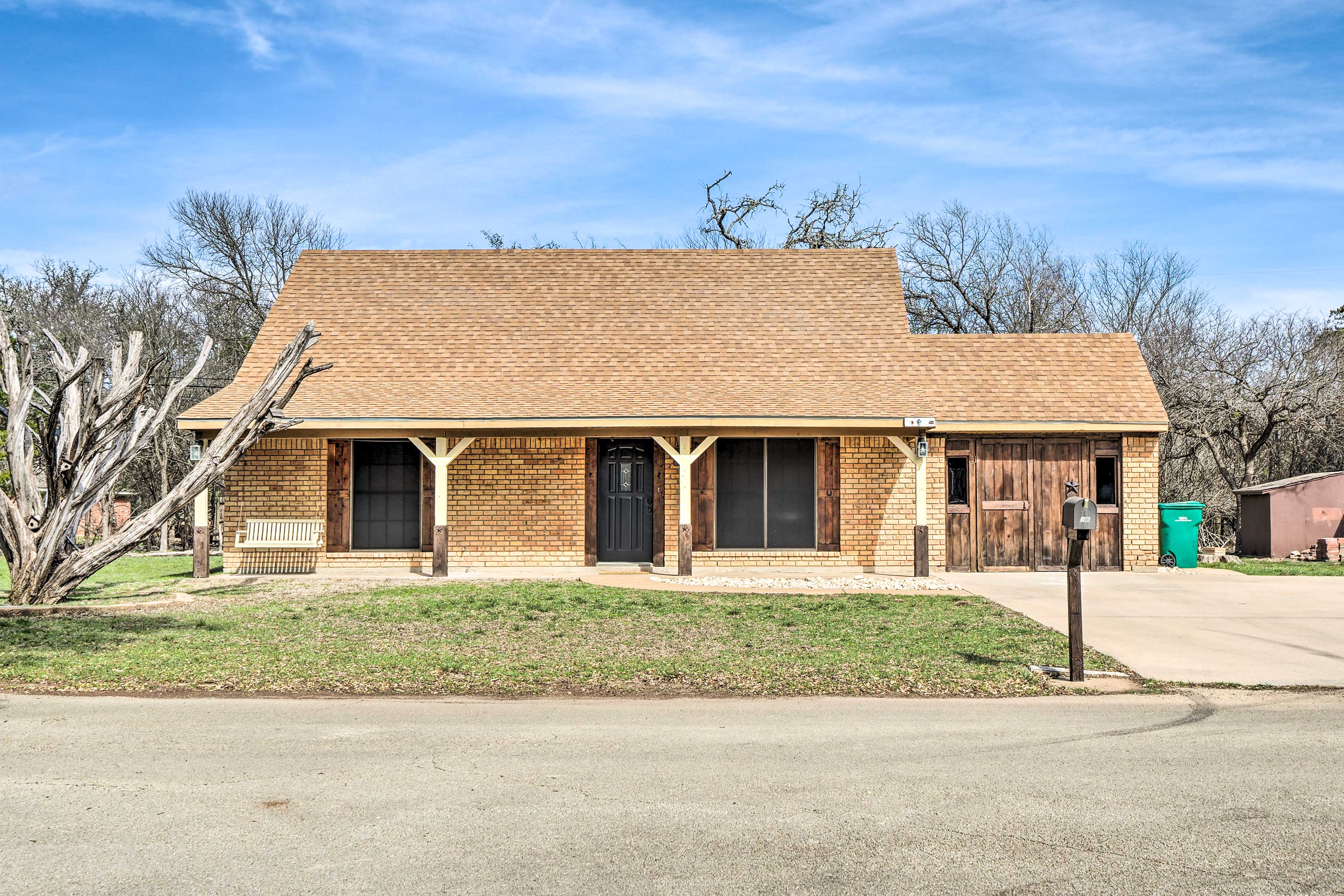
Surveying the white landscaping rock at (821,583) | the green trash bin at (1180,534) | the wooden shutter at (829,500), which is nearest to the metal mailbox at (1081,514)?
the white landscaping rock at (821,583)

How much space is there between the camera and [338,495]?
1582 centimetres

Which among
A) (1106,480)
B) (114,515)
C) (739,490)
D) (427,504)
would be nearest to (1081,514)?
(739,490)

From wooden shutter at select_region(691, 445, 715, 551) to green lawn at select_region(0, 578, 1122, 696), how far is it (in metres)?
2.97

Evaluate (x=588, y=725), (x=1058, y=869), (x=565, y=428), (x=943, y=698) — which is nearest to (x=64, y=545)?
(x=565, y=428)

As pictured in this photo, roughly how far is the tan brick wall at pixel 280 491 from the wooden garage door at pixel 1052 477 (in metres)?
11.0

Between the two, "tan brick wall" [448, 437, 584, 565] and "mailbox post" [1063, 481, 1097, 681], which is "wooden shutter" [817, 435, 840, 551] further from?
"mailbox post" [1063, 481, 1097, 681]

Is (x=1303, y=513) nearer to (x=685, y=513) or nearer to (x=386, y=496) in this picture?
(x=685, y=513)

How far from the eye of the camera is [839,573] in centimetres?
1582

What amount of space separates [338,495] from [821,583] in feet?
24.2

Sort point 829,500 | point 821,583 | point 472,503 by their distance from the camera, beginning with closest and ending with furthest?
1. point 821,583
2. point 472,503
3. point 829,500

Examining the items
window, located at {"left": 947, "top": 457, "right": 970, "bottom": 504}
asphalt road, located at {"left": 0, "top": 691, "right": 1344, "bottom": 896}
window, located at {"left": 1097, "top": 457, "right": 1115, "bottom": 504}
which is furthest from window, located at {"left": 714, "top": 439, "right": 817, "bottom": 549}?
asphalt road, located at {"left": 0, "top": 691, "right": 1344, "bottom": 896}

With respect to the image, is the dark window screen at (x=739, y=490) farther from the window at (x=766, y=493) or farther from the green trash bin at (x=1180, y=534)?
the green trash bin at (x=1180, y=534)

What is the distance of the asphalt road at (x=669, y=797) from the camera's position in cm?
405

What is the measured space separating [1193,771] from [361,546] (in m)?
12.9
